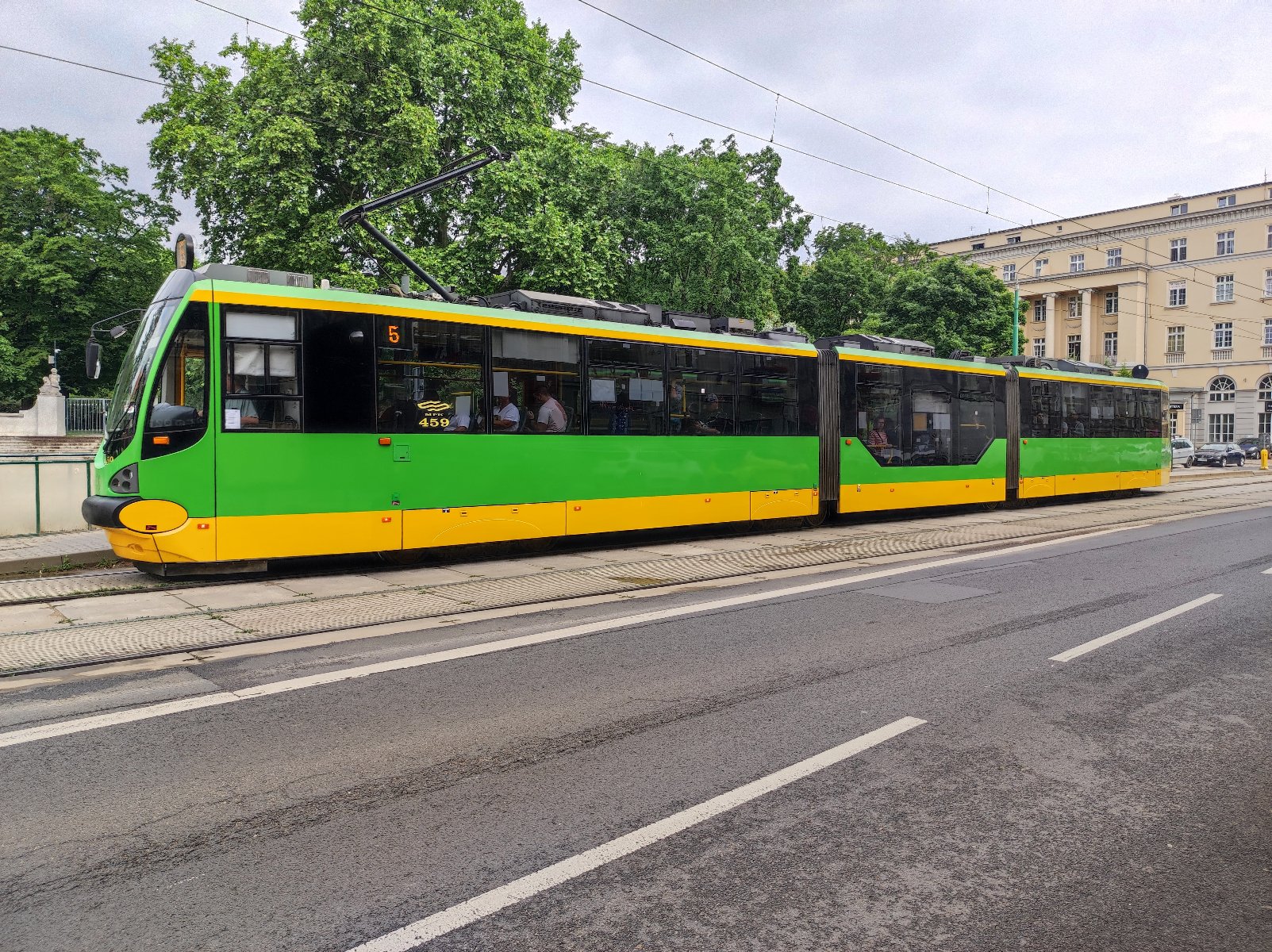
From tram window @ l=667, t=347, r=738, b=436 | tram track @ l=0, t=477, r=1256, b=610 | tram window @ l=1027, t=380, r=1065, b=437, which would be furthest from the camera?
tram window @ l=1027, t=380, r=1065, b=437

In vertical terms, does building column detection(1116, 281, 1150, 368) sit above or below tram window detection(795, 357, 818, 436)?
above

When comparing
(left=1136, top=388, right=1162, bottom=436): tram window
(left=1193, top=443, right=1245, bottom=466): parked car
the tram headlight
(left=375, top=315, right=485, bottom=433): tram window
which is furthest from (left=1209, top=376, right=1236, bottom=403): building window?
the tram headlight

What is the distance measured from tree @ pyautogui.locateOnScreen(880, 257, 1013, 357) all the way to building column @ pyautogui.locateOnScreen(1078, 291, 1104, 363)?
29.1 meters

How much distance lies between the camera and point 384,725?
493 cm

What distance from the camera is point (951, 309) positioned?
41.9m

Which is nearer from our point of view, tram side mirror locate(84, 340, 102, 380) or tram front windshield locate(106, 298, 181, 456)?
tram front windshield locate(106, 298, 181, 456)

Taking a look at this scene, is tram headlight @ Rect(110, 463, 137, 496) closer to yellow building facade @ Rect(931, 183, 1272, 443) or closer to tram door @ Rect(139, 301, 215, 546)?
tram door @ Rect(139, 301, 215, 546)

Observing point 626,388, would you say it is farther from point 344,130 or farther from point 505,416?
point 344,130

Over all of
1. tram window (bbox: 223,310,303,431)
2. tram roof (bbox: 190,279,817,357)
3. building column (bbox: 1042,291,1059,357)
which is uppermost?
building column (bbox: 1042,291,1059,357)

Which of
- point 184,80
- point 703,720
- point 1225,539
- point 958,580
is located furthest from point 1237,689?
point 184,80

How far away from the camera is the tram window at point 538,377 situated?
11.6 meters

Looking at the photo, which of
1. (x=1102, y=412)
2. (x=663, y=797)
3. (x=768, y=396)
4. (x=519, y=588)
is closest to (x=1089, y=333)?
(x=1102, y=412)

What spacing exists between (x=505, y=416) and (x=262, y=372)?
305 cm

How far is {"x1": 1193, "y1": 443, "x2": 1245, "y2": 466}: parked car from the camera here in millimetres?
47906
